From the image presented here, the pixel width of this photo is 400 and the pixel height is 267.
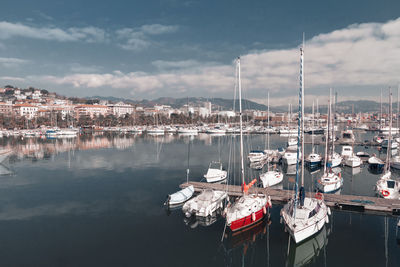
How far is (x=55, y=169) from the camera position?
4872 cm

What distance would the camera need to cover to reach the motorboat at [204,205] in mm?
24292

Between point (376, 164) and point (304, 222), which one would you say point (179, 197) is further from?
point (376, 164)

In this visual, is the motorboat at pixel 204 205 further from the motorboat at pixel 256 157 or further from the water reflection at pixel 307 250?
the motorboat at pixel 256 157

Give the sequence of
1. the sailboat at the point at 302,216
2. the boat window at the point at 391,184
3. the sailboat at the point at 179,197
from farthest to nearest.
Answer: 1. the boat window at the point at 391,184
2. the sailboat at the point at 179,197
3. the sailboat at the point at 302,216

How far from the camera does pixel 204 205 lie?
24.6 meters

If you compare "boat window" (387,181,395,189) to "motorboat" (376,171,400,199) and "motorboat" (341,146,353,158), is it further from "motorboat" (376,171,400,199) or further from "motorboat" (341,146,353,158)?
"motorboat" (341,146,353,158)

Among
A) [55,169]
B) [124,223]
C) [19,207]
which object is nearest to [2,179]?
[55,169]

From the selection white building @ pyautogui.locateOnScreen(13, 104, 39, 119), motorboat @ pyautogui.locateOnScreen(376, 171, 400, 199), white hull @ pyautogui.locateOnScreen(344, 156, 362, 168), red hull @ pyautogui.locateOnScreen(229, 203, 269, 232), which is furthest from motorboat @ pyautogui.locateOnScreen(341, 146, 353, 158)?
white building @ pyautogui.locateOnScreen(13, 104, 39, 119)

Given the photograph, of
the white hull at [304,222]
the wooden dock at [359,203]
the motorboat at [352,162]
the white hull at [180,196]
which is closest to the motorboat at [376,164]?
the motorboat at [352,162]

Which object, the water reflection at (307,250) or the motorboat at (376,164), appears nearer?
the water reflection at (307,250)

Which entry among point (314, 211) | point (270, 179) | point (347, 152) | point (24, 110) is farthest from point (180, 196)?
point (24, 110)

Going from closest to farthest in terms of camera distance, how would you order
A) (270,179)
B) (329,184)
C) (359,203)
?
(359,203), (329,184), (270,179)

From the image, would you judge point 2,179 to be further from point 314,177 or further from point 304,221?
point 314,177

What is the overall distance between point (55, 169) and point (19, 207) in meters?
21.5
